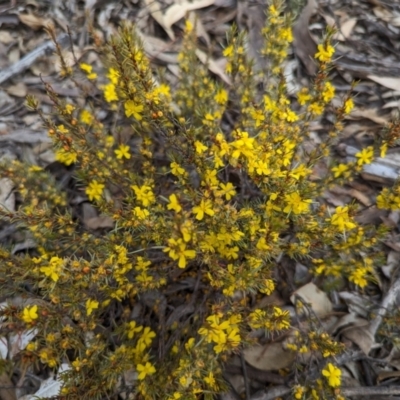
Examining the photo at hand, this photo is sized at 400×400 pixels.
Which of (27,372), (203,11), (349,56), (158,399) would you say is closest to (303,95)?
(349,56)

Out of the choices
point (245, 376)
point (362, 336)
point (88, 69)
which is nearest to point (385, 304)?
point (362, 336)

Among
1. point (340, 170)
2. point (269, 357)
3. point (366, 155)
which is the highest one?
point (366, 155)

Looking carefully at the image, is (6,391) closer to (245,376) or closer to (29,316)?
(29,316)

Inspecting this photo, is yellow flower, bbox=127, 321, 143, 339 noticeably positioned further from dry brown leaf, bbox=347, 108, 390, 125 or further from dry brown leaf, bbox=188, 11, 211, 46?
dry brown leaf, bbox=188, 11, 211, 46

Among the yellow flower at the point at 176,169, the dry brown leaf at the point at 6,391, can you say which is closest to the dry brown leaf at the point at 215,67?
the yellow flower at the point at 176,169

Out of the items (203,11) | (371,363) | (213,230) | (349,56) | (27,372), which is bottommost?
(371,363)

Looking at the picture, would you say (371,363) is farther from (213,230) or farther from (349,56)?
(349,56)
